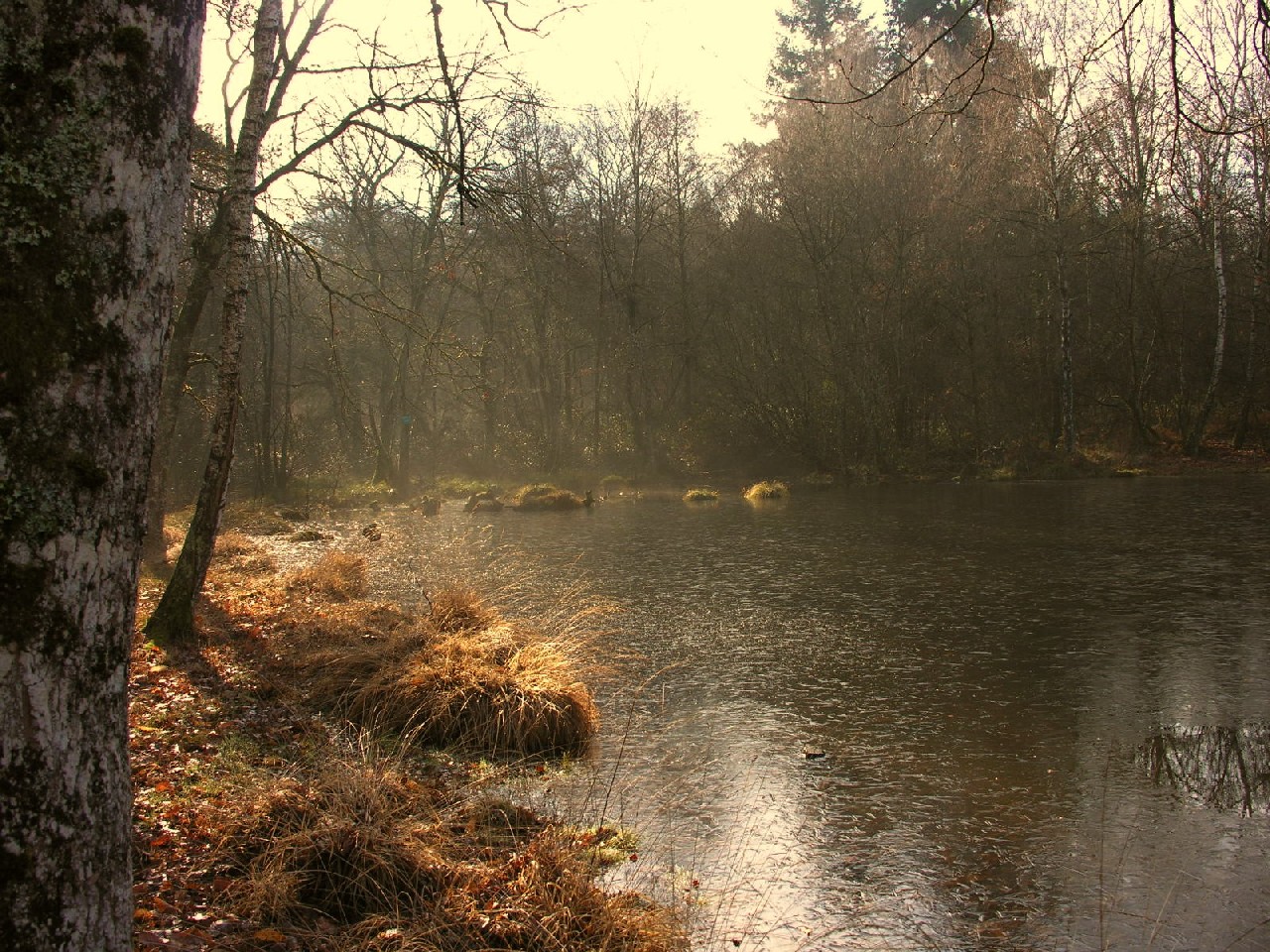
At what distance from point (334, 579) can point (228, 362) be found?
14.4 feet

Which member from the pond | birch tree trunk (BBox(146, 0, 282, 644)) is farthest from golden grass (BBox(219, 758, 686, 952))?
birch tree trunk (BBox(146, 0, 282, 644))

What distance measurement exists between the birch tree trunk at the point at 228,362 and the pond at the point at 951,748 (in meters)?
3.42

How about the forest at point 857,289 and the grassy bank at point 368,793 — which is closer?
the grassy bank at point 368,793

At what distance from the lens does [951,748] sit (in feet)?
19.2

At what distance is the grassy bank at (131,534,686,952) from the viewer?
3.50 metres

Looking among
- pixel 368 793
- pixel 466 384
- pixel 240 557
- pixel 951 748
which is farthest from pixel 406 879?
pixel 466 384

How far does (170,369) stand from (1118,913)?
10162 millimetres

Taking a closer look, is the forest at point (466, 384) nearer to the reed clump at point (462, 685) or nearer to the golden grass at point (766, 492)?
the reed clump at point (462, 685)

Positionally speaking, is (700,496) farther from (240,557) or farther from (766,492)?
(240,557)

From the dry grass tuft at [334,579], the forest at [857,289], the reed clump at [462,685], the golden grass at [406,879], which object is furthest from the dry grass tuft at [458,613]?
the forest at [857,289]

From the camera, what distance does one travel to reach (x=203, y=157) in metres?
12.6

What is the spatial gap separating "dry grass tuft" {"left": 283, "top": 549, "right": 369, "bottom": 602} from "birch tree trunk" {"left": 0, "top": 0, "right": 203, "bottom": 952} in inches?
365

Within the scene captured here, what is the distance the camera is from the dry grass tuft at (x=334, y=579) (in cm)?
1095

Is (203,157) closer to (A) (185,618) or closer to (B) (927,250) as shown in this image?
(A) (185,618)
